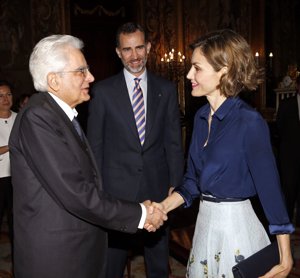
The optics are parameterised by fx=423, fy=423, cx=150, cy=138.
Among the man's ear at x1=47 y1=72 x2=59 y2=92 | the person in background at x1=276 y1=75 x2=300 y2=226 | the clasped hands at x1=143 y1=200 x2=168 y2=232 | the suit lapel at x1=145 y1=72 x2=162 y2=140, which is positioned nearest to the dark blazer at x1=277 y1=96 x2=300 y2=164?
the person in background at x1=276 y1=75 x2=300 y2=226

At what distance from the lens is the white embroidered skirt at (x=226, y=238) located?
6.52 ft

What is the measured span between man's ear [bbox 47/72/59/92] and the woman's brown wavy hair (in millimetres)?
729

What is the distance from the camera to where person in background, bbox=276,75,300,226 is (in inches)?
183

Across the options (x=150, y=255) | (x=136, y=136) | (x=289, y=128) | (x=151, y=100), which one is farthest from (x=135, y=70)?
(x=289, y=128)

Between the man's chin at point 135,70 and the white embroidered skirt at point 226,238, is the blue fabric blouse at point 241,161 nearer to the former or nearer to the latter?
the white embroidered skirt at point 226,238

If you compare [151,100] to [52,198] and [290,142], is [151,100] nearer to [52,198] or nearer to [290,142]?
[52,198]

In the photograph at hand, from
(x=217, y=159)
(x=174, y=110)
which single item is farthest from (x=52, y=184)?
(x=174, y=110)

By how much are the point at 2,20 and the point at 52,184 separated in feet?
23.0

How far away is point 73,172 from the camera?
1.93 m

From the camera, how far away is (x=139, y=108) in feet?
10.3

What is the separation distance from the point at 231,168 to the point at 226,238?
34 centimetres

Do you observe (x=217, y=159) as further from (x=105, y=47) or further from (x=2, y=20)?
(x=105, y=47)

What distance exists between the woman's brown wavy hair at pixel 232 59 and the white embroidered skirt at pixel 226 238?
1.85 feet

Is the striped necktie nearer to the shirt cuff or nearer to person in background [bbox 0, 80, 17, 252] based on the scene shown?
the shirt cuff
